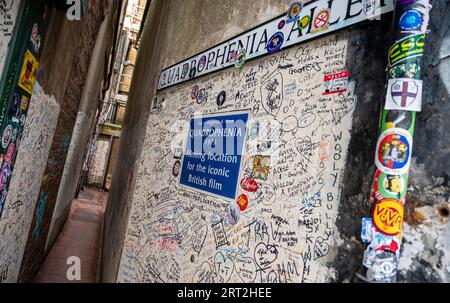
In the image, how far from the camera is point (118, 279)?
325 cm

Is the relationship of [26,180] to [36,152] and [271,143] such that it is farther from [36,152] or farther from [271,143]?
[271,143]

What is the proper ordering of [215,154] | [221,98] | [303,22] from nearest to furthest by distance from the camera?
[303,22] < [215,154] < [221,98]

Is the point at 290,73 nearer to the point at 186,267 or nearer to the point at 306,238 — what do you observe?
the point at 306,238

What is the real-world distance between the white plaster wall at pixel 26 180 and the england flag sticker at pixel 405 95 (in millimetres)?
2589

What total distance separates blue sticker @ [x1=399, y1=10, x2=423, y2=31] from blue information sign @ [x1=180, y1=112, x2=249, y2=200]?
1118 mm

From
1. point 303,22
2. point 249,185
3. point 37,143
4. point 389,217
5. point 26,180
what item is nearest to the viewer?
point 389,217

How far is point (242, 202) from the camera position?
1914mm

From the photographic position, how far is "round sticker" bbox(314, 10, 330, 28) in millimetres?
1616

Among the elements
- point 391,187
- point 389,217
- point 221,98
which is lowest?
point 389,217

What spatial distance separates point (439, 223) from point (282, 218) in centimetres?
73

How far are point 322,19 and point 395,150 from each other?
3.04ft

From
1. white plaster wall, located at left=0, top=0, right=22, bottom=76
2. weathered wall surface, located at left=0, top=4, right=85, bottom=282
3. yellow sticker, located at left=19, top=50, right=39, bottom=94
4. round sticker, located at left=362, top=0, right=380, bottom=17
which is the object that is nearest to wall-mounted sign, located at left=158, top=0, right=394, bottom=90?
round sticker, located at left=362, top=0, right=380, bottom=17

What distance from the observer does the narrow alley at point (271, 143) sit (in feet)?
3.71

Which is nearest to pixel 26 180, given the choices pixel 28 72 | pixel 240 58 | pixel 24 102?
pixel 24 102
